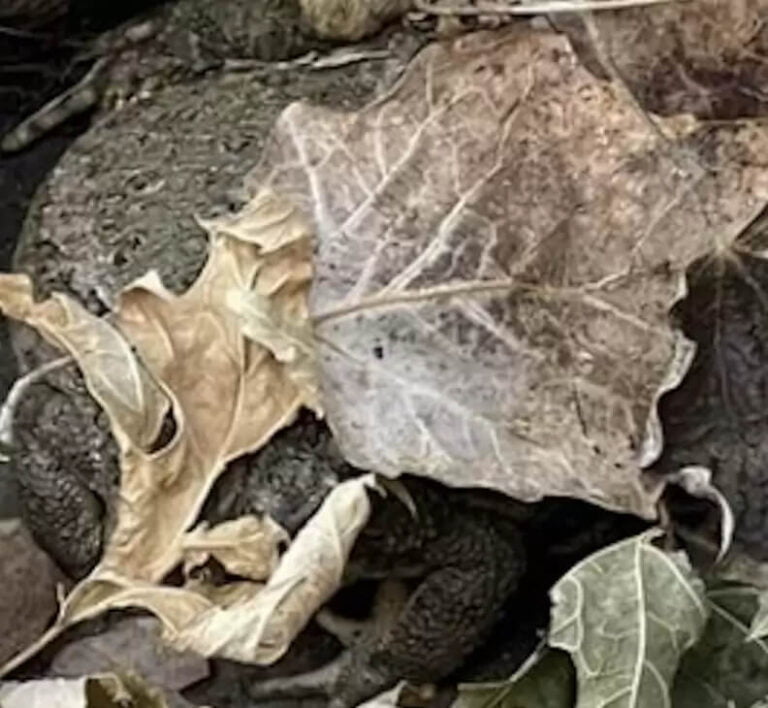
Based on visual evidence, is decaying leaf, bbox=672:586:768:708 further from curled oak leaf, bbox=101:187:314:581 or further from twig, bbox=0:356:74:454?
twig, bbox=0:356:74:454

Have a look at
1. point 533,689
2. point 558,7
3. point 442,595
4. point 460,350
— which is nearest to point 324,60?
point 558,7

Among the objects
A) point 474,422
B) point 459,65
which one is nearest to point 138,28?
point 459,65

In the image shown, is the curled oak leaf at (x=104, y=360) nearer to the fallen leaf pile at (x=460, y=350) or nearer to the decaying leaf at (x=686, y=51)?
the fallen leaf pile at (x=460, y=350)

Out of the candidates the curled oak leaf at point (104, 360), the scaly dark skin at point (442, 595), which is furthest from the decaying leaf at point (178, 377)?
the scaly dark skin at point (442, 595)

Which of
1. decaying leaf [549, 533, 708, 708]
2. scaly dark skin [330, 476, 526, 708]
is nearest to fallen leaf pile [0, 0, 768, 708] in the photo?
decaying leaf [549, 533, 708, 708]

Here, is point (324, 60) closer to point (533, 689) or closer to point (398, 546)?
point (398, 546)

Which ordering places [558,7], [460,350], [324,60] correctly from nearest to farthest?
[460,350] < [558,7] < [324,60]

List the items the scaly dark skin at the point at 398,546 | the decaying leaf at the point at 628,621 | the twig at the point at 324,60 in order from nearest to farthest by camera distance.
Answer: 1. the decaying leaf at the point at 628,621
2. the scaly dark skin at the point at 398,546
3. the twig at the point at 324,60
